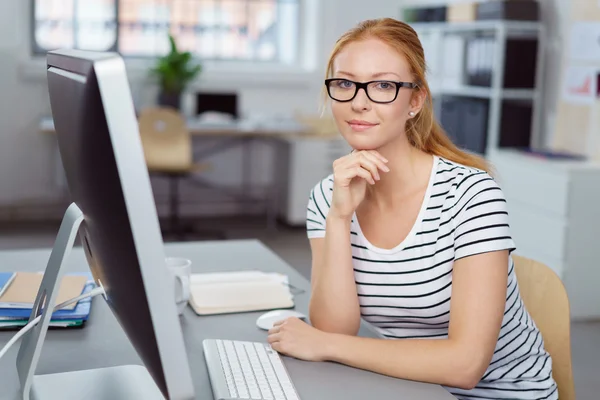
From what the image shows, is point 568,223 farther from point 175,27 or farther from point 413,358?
point 175,27

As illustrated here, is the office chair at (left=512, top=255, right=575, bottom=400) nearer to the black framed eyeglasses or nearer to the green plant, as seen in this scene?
the black framed eyeglasses

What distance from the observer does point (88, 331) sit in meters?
1.35

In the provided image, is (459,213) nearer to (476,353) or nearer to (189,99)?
(476,353)

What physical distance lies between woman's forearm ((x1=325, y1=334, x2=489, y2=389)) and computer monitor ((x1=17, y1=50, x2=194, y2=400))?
1.30 ft

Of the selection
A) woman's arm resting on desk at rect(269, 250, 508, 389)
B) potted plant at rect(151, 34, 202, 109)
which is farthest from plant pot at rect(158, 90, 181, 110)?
woman's arm resting on desk at rect(269, 250, 508, 389)

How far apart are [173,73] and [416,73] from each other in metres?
4.15

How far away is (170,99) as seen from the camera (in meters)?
5.37

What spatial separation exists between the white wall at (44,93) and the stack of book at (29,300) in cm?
371

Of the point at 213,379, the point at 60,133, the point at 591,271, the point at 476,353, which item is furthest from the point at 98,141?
the point at 591,271

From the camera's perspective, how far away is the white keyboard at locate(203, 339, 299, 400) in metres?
1.05

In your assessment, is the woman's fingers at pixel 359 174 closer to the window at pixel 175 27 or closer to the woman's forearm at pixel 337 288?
the woman's forearm at pixel 337 288

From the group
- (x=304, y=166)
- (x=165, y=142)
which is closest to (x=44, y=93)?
(x=165, y=142)

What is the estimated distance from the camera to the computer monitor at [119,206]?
717 mm

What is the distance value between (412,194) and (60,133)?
2.25 feet
